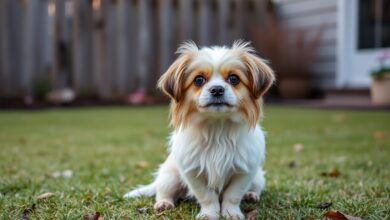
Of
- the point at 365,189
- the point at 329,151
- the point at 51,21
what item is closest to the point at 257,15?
the point at 51,21

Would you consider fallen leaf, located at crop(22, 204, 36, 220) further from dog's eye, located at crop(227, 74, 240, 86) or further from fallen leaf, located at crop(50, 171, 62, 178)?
dog's eye, located at crop(227, 74, 240, 86)

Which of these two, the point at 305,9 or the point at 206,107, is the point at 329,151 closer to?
the point at 206,107

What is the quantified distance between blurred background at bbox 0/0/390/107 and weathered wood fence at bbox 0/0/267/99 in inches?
0.8

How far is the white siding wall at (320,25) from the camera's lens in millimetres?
10312

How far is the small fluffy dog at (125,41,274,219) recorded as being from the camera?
7.43ft

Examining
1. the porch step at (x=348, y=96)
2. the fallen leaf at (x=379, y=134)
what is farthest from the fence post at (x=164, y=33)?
the fallen leaf at (x=379, y=134)

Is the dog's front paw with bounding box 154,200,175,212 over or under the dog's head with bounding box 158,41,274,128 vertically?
under

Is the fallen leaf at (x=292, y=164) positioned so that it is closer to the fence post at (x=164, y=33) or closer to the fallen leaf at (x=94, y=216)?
the fallen leaf at (x=94, y=216)

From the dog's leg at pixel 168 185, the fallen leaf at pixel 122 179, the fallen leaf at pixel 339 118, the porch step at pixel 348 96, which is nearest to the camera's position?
the dog's leg at pixel 168 185

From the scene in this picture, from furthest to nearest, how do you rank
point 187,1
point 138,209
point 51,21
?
1. point 187,1
2. point 51,21
3. point 138,209

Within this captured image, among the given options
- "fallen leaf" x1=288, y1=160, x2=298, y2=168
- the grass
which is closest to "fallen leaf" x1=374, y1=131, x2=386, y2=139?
the grass

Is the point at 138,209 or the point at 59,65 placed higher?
the point at 59,65

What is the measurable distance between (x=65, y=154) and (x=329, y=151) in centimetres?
255

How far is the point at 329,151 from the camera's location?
174 inches
